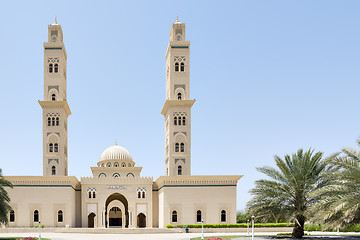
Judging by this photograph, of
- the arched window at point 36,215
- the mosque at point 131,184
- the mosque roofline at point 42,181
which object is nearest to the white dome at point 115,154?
the mosque at point 131,184

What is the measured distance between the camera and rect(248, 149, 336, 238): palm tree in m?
28.4

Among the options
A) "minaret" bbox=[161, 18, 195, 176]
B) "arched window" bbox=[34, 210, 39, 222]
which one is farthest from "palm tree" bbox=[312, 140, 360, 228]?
"arched window" bbox=[34, 210, 39, 222]

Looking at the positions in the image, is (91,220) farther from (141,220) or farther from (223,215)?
(223,215)

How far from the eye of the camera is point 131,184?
50.9m

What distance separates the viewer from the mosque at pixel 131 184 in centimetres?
4641

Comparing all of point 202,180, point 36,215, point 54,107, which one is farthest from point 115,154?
point 202,180

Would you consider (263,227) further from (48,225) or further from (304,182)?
(48,225)

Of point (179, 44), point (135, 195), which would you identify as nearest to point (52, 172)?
point (135, 195)

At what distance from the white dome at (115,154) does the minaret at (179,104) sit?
9.78 meters

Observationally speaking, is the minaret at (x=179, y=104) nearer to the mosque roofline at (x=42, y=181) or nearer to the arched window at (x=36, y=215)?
the mosque roofline at (x=42, y=181)

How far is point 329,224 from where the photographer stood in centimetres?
2352

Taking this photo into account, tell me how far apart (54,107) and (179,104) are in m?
13.9

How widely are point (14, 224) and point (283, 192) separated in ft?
96.9

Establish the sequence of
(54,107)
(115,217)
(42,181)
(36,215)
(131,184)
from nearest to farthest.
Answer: (42,181)
(36,215)
(54,107)
(131,184)
(115,217)
